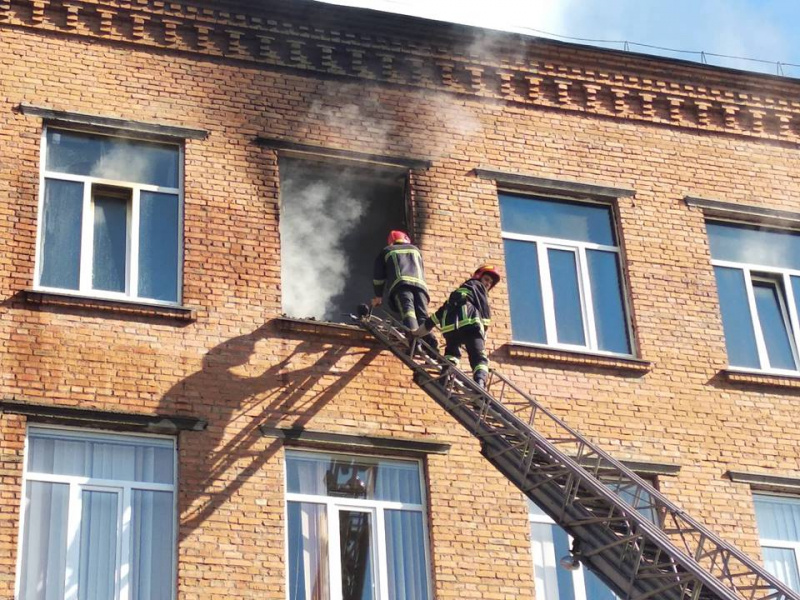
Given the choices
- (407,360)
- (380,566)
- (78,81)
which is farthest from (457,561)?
(78,81)

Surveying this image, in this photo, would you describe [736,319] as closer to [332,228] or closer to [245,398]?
[332,228]

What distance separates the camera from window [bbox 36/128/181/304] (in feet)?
51.1

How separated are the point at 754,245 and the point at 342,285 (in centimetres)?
471

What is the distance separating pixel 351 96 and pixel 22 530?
6.05m

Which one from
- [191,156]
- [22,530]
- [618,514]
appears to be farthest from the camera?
[191,156]

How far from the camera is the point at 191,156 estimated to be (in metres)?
16.3

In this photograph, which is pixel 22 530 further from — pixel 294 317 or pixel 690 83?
pixel 690 83

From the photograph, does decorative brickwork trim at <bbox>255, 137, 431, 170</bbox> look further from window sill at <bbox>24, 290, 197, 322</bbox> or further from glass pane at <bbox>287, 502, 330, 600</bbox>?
glass pane at <bbox>287, 502, 330, 600</bbox>

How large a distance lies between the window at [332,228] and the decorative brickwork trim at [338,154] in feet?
0.33

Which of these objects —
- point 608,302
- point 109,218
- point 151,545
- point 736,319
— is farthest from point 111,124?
point 736,319

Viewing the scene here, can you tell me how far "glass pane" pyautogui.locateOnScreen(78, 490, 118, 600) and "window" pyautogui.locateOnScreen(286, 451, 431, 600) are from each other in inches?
62.3

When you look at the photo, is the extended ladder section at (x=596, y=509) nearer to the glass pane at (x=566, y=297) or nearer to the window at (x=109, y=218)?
the glass pane at (x=566, y=297)

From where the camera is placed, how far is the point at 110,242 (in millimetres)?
15891

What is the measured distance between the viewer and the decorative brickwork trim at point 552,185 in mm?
17359
